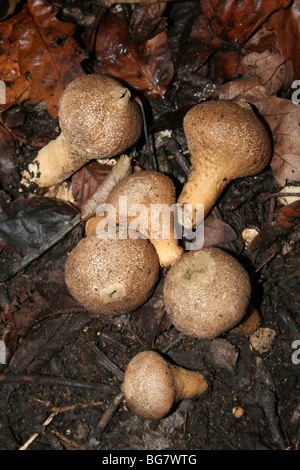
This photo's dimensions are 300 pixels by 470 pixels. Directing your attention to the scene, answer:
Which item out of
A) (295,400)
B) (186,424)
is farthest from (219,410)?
(295,400)

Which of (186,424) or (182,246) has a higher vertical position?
(182,246)

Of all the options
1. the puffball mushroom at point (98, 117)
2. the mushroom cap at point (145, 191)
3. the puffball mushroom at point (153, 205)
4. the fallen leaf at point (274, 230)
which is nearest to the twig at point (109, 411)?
the puffball mushroom at point (153, 205)

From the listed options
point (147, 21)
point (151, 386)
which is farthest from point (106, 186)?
point (151, 386)

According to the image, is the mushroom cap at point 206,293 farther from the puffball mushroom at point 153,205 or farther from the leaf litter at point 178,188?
the leaf litter at point 178,188

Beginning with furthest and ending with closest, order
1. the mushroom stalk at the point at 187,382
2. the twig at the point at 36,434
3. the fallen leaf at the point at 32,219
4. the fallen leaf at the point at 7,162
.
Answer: the fallen leaf at the point at 7,162 → the fallen leaf at the point at 32,219 → the twig at the point at 36,434 → the mushroom stalk at the point at 187,382

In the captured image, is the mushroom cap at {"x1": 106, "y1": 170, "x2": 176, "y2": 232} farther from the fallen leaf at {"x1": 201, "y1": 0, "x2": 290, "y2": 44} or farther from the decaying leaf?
the fallen leaf at {"x1": 201, "y1": 0, "x2": 290, "y2": 44}

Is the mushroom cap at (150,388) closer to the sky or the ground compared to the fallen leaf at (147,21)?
closer to the ground

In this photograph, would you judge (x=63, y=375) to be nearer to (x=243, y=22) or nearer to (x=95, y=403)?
(x=95, y=403)
